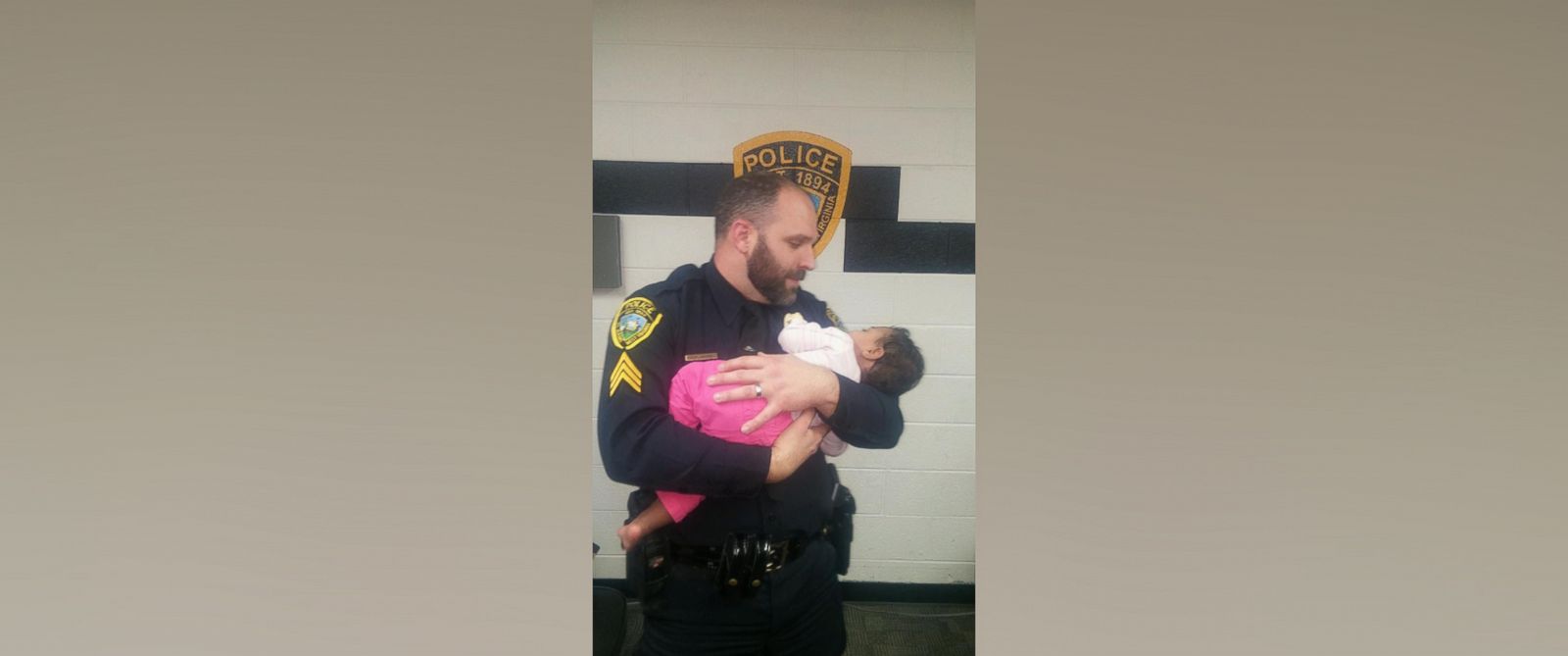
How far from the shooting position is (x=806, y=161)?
1.53 metres

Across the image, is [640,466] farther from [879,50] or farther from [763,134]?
[879,50]

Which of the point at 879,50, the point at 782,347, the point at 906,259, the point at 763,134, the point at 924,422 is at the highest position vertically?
the point at 879,50

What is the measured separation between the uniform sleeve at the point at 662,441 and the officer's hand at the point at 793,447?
1 centimetres

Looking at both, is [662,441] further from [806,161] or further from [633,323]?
[806,161]

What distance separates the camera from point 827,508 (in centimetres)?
155

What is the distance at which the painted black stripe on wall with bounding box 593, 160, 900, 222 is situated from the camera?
1532 mm

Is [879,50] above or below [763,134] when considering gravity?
above

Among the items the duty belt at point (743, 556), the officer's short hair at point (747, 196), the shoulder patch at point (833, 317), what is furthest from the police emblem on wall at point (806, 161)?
the duty belt at point (743, 556)

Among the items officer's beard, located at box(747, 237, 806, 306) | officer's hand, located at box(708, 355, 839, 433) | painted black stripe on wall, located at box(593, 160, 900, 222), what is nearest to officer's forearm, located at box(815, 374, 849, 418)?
officer's hand, located at box(708, 355, 839, 433)

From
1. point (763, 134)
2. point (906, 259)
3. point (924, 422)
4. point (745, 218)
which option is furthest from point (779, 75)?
point (924, 422)

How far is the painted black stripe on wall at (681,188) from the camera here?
153 cm

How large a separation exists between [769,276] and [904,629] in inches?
21.0

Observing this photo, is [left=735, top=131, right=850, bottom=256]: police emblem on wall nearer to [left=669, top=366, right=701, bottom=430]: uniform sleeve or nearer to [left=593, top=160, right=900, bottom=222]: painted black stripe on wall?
[left=593, top=160, right=900, bottom=222]: painted black stripe on wall

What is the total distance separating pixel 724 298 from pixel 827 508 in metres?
0.33
